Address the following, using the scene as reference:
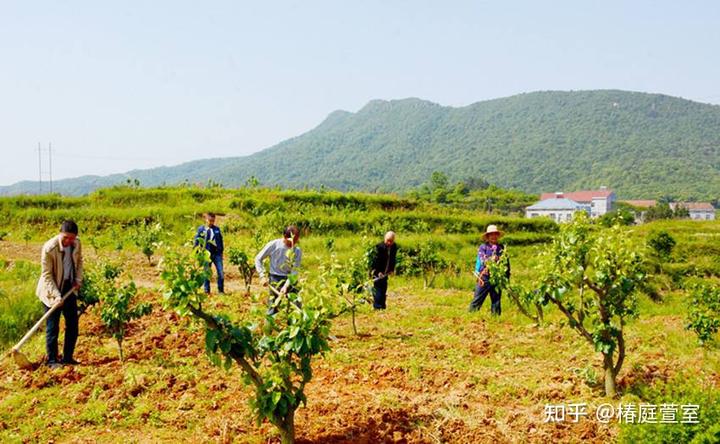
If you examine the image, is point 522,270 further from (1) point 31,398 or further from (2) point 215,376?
(1) point 31,398

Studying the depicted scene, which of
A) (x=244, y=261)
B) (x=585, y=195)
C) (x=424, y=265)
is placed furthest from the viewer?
(x=585, y=195)

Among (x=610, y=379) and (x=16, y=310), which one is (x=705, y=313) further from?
(x=16, y=310)

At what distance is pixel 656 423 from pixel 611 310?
1.68m

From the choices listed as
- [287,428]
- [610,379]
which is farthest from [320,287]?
[610,379]

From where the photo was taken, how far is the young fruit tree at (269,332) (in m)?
4.36

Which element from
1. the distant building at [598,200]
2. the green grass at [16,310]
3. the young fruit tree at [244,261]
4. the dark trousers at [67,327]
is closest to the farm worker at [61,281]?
the dark trousers at [67,327]

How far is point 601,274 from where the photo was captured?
5.68 metres

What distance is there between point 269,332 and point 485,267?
6.15 m

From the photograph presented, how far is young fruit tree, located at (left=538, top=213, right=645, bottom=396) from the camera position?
5688 millimetres

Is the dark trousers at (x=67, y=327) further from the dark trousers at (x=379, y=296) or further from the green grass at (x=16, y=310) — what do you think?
the dark trousers at (x=379, y=296)

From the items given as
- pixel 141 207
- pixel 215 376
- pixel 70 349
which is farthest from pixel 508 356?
pixel 141 207

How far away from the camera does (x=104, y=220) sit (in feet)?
86.4

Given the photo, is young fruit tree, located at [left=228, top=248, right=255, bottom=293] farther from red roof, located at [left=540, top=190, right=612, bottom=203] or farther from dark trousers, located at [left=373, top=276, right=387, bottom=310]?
red roof, located at [left=540, top=190, right=612, bottom=203]

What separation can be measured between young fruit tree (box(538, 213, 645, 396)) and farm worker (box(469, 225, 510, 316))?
3376mm
